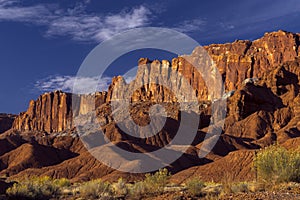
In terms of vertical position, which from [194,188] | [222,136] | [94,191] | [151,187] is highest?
[222,136]

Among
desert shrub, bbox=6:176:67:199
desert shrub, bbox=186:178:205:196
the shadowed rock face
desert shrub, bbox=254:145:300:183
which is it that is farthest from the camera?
the shadowed rock face

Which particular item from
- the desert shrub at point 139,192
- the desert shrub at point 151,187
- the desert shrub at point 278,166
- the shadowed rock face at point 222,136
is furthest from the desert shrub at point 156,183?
the shadowed rock face at point 222,136

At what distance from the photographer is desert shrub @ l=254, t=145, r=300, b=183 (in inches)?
944

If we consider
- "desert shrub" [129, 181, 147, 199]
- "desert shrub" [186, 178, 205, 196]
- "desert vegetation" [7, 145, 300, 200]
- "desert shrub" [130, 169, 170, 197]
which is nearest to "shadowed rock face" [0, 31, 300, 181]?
"desert shrub" [130, 169, 170, 197]

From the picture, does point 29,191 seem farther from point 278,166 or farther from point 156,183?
point 278,166

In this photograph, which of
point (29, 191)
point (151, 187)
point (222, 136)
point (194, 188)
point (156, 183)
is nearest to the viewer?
point (194, 188)

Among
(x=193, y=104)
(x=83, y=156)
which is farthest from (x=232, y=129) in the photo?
(x=83, y=156)

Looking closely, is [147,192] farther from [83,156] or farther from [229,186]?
[83,156]

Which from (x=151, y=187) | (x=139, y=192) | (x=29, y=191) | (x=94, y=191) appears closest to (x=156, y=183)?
(x=151, y=187)

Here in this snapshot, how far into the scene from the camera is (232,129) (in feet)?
463

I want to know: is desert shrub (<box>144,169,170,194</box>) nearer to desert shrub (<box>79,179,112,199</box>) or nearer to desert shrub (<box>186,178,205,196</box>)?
desert shrub (<box>186,178,205,196</box>)

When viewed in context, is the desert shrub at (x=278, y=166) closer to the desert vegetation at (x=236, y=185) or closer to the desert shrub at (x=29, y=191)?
the desert vegetation at (x=236, y=185)

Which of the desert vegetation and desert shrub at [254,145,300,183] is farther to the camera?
desert shrub at [254,145,300,183]

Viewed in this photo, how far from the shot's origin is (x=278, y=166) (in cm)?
2445
